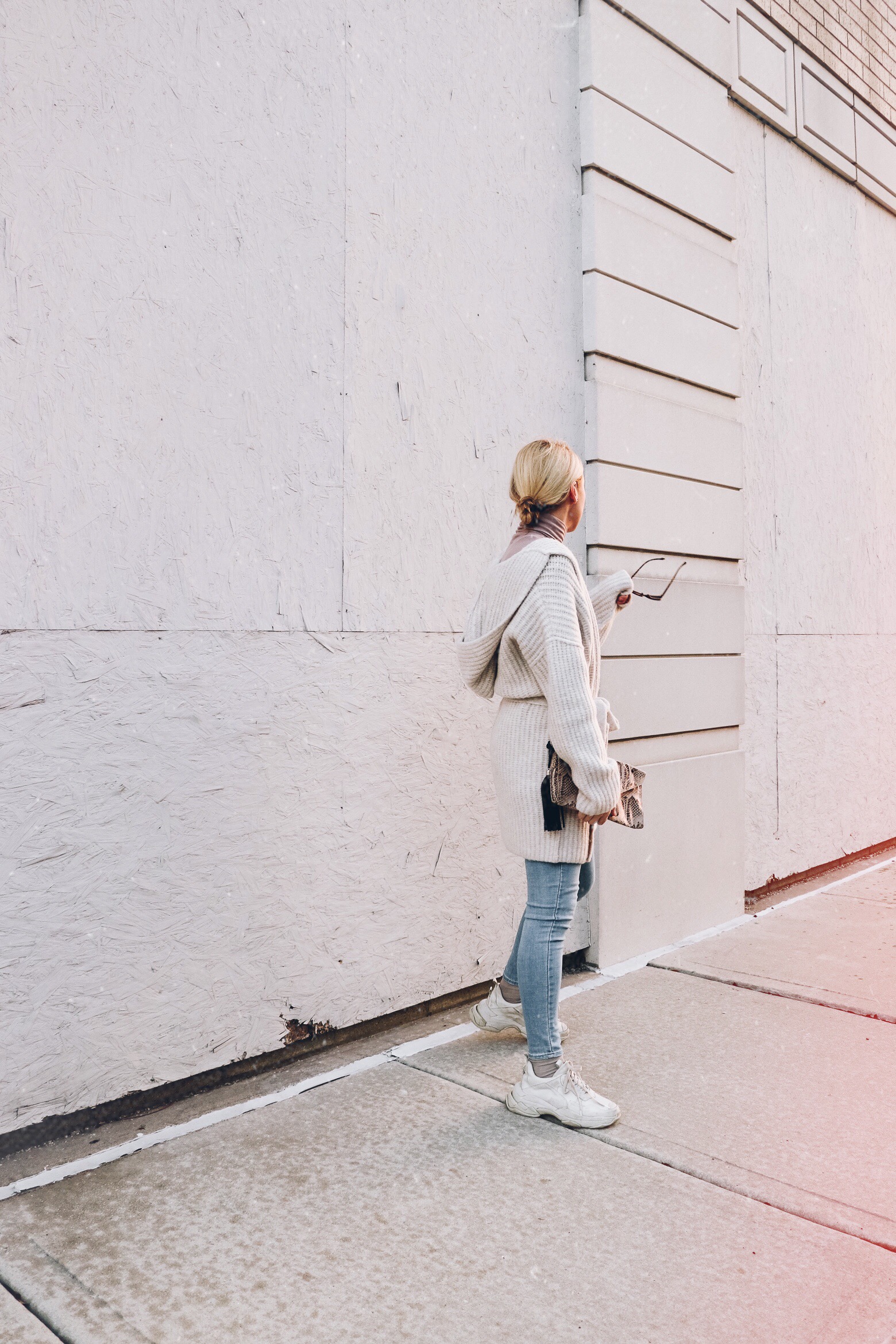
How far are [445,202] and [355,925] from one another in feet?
8.00

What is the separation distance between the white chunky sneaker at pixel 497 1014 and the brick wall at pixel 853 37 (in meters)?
5.00

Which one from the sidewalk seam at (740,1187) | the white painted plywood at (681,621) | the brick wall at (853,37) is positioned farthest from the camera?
the brick wall at (853,37)

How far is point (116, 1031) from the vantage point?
2760mm

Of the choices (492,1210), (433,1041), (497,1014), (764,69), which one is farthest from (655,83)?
(492,1210)

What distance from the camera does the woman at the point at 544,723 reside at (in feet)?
8.86

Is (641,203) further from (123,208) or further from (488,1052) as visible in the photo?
(488,1052)

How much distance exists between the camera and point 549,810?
2.78m

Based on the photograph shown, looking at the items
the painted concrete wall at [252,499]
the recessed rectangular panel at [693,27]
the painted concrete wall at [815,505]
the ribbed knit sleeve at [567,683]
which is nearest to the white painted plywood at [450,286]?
the painted concrete wall at [252,499]

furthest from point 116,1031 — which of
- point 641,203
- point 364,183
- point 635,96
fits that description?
point 635,96

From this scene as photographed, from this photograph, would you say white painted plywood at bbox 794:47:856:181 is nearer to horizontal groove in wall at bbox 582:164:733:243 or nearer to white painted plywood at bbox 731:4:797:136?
white painted plywood at bbox 731:4:797:136

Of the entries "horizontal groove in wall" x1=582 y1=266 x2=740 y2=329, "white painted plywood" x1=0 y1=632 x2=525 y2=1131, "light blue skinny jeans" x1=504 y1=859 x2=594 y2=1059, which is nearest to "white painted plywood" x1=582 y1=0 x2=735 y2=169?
"horizontal groove in wall" x1=582 y1=266 x2=740 y2=329

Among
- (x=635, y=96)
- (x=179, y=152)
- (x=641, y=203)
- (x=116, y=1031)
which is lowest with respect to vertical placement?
(x=116, y=1031)

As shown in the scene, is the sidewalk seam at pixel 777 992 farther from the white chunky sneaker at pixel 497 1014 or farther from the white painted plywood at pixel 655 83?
the white painted plywood at pixel 655 83

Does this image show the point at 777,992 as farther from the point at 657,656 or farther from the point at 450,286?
the point at 450,286
